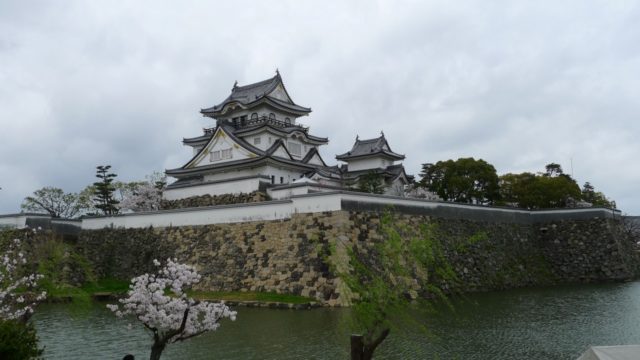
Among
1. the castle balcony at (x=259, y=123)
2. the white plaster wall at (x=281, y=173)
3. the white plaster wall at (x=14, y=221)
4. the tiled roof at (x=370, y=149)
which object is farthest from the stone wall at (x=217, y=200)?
the tiled roof at (x=370, y=149)

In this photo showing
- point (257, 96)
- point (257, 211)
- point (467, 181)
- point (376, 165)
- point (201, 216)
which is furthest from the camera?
point (376, 165)

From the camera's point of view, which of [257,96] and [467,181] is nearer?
[257,96]

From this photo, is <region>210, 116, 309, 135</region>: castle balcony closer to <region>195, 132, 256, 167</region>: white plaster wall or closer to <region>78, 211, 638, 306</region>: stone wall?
<region>195, 132, 256, 167</region>: white plaster wall

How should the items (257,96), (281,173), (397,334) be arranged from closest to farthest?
1. (397,334)
2. (281,173)
3. (257,96)

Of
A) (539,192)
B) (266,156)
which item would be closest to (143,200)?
(266,156)

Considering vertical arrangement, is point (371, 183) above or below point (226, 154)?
below

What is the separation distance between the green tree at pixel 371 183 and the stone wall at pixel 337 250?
8548 mm

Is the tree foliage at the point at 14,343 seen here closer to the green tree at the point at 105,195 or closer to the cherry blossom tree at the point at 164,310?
the cherry blossom tree at the point at 164,310

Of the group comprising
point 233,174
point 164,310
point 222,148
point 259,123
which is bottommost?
point 164,310

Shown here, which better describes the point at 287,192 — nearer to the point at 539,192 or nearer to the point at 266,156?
the point at 266,156

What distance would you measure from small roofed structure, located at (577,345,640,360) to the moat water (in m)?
2.05

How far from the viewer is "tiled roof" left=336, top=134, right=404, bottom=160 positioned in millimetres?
37072

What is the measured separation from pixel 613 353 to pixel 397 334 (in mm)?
4834

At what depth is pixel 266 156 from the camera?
2806 cm
